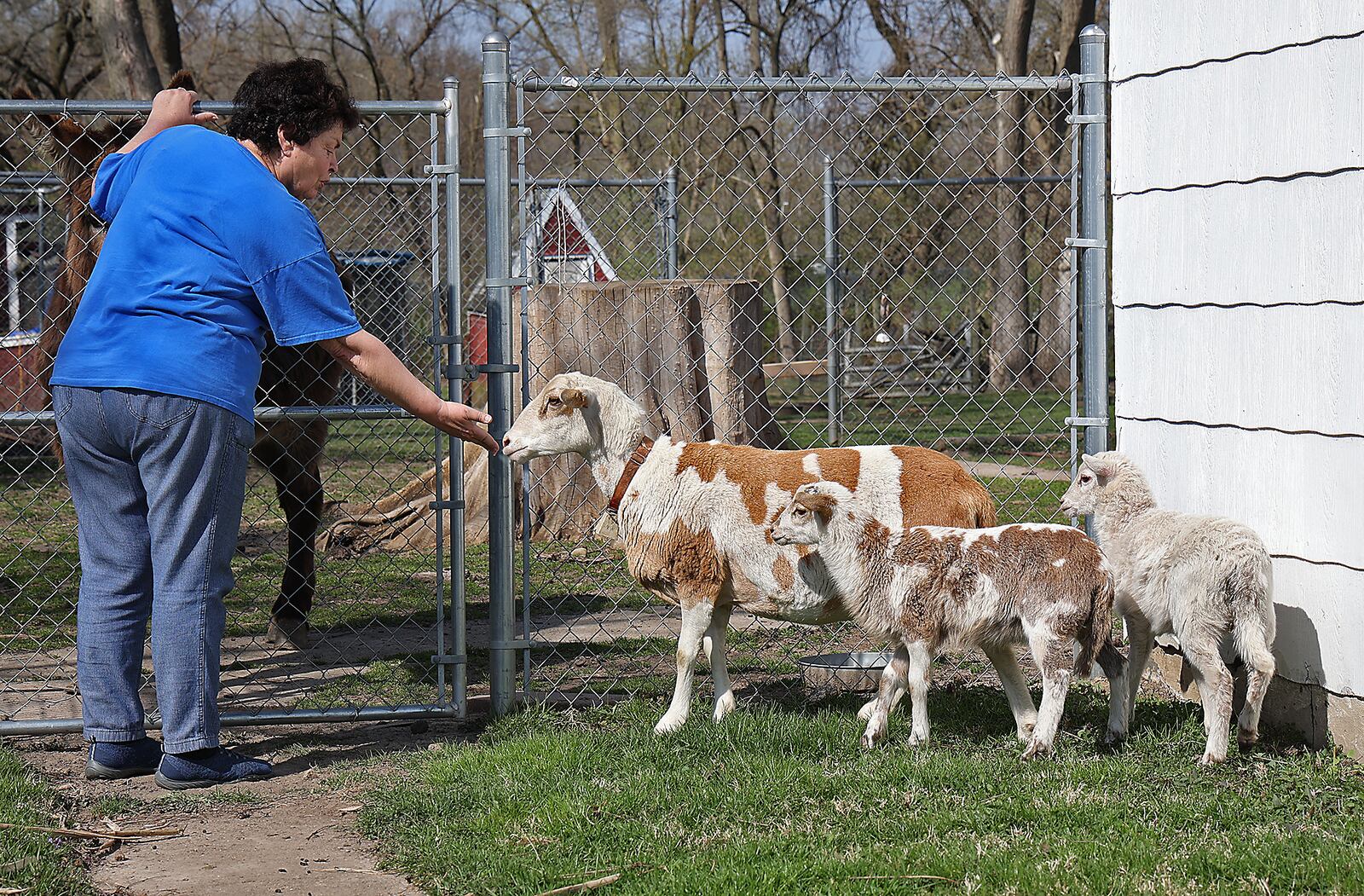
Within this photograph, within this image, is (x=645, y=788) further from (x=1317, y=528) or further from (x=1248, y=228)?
(x=1248, y=228)

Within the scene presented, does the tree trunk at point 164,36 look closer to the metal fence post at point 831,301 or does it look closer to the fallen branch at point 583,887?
the metal fence post at point 831,301

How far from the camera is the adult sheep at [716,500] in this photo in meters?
4.56

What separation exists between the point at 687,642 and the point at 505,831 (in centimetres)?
111

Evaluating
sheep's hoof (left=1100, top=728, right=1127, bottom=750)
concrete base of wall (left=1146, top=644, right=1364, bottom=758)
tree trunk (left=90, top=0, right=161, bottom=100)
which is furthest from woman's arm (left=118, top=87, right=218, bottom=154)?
tree trunk (left=90, top=0, right=161, bottom=100)

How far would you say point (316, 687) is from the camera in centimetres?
567

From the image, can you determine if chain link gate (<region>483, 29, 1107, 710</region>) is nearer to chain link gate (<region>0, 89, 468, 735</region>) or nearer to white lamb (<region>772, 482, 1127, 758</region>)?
chain link gate (<region>0, 89, 468, 735</region>)

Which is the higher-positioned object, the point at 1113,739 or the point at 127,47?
the point at 127,47

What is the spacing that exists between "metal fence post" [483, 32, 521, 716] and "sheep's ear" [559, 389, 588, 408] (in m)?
0.31

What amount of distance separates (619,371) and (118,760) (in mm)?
5097

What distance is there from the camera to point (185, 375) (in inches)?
160

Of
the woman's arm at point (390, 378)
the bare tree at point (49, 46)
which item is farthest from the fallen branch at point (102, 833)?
the bare tree at point (49, 46)

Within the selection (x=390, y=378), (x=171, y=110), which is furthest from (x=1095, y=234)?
(x=171, y=110)

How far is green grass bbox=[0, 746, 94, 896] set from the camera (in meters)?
3.41

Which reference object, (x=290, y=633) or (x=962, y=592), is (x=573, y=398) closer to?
(x=962, y=592)
